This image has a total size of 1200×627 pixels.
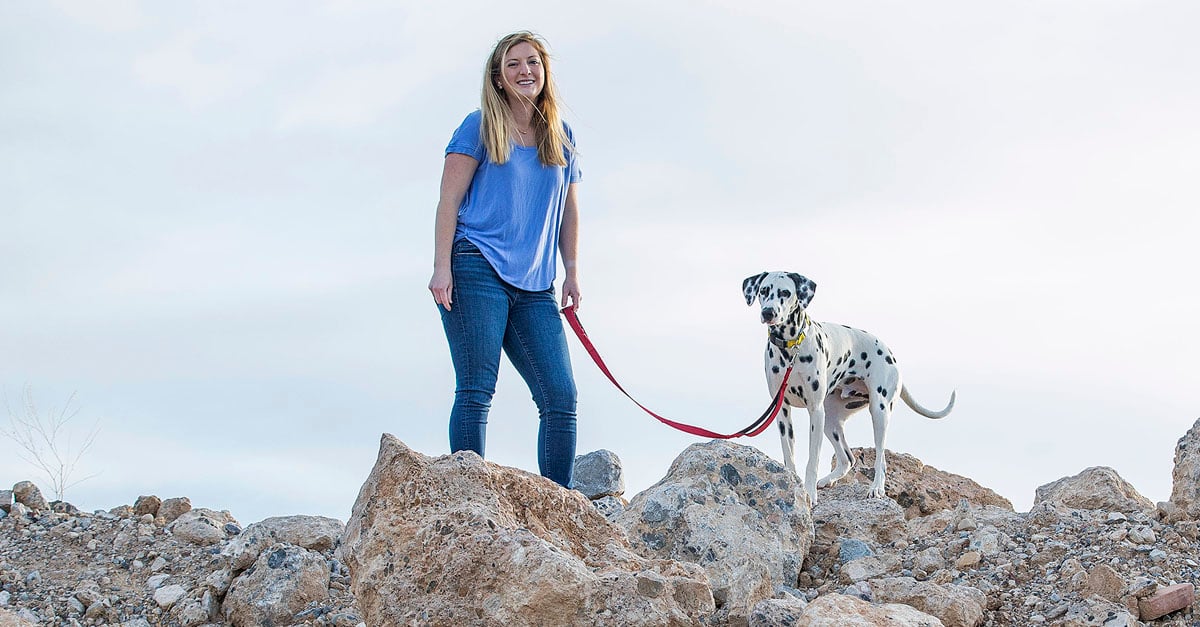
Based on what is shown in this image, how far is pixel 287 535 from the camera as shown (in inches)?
255

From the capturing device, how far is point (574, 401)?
5586 mm

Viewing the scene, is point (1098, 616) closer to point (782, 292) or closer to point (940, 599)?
point (940, 599)

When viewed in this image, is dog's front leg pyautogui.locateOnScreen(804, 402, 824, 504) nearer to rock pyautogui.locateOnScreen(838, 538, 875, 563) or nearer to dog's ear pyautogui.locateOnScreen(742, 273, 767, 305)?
dog's ear pyautogui.locateOnScreen(742, 273, 767, 305)

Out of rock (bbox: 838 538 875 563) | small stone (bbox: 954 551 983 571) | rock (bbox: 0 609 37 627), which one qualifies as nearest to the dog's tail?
rock (bbox: 838 538 875 563)

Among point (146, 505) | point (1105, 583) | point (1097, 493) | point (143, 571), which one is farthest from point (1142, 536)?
point (146, 505)

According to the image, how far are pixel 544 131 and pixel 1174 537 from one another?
3905mm

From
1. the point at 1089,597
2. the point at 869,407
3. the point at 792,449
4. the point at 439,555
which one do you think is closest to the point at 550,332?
the point at 439,555

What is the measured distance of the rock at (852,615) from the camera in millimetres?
4012

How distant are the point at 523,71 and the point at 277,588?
9.44 feet

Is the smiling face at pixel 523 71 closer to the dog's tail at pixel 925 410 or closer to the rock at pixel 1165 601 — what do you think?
the rock at pixel 1165 601

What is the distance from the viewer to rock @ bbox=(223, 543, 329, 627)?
18.7 feet

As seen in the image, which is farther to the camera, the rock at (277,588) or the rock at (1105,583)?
the rock at (277,588)

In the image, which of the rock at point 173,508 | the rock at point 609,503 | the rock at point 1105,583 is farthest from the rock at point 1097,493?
the rock at point 173,508

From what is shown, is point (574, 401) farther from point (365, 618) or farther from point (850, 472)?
point (850, 472)
